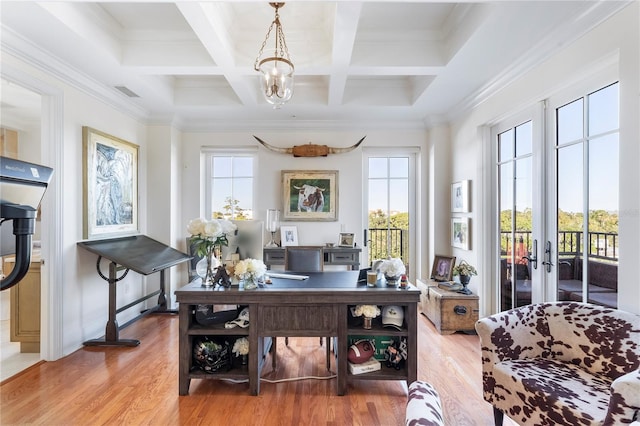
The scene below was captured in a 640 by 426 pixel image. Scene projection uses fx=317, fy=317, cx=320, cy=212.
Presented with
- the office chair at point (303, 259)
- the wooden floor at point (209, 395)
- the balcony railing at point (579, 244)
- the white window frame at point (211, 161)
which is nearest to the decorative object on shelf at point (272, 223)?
the white window frame at point (211, 161)

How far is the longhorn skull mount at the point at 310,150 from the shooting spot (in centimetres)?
445

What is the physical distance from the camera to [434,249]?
4.36 meters

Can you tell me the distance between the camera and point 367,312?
223cm

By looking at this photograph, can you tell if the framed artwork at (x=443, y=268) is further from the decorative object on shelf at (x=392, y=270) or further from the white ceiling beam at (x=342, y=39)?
the white ceiling beam at (x=342, y=39)

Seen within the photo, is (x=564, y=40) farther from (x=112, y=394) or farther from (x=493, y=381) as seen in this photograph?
(x=112, y=394)

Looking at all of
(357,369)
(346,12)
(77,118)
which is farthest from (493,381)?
(77,118)

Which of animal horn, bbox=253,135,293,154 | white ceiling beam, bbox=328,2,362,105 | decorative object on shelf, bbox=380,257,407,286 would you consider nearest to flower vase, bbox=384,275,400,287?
decorative object on shelf, bbox=380,257,407,286

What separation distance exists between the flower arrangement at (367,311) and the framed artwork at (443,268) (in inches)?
83.2

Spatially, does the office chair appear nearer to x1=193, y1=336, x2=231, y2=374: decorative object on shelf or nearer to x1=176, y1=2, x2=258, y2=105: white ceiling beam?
x1=193, y1=336, x2=231, y2=374: decorative object on shelf

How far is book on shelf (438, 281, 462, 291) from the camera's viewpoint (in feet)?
12.0

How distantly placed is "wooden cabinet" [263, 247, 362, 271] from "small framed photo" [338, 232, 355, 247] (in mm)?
96

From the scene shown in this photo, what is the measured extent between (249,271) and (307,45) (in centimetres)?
206

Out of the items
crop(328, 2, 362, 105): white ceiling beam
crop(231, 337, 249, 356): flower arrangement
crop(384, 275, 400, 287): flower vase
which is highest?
crop(328, 2, 362, 105): white ceiling beam

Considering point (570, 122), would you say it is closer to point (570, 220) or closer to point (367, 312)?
point (570, 220)
